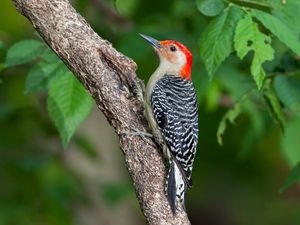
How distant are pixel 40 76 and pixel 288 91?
208cm

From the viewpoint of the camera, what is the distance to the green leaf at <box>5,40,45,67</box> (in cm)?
679

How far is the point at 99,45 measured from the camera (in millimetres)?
6062

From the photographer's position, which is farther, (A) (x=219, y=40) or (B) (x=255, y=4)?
(B) (x=255, y=4)

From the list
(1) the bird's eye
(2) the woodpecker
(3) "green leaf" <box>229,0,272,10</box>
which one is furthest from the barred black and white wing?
(3) "green leaf" <box>229,0,272,10</box>

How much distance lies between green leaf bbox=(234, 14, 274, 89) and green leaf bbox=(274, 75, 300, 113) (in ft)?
2.71

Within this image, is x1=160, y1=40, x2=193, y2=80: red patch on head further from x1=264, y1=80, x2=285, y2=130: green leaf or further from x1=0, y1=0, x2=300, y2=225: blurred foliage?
x1=264, y1=80, x2=285, y2=130: green leaf

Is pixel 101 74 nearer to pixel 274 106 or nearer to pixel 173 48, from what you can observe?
pixel 274 106

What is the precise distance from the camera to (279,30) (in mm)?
6195

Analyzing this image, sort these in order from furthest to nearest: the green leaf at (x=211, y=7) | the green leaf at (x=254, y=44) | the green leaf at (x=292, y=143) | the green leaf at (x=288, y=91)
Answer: the green leaf at (x=292, y=143), the green leaf at (x=288, y=91), the green leaf at (x=211, y=7), the green leaf at (x=254, y=44)

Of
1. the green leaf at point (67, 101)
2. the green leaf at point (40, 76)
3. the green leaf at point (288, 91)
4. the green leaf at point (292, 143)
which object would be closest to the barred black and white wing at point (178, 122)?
the green leaf at point (67, 101)

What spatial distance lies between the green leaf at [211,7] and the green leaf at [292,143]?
264 cm

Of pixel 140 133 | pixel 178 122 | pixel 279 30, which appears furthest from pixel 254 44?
pixel 178 122

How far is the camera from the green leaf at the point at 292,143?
8617 mm

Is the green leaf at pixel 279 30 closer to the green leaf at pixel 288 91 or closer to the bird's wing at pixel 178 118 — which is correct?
the green leaf at pixel 288 91
